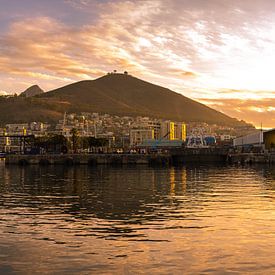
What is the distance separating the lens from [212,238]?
24.9 meters

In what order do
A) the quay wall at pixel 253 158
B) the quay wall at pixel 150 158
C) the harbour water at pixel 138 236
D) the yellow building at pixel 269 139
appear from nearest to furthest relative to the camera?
the harbour water at pixel 138 236
the quay wall at pixel 253 158
the quay wall at pixel 150 158
the yellow building at pixel 269 139

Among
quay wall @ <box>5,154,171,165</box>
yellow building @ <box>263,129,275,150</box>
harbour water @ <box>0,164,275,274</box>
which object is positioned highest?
yellow building @ <box>263,129,275,150</box>

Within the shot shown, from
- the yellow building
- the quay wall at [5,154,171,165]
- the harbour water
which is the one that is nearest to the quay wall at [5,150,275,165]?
the quay wall at [5,154,171,165]

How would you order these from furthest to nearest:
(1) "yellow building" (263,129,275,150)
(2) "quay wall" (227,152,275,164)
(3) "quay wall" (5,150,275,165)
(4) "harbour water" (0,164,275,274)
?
1. (1) "yellow building" (263,129,275,150)
2. (3) "quay wall" (5,150,275,165)
3. (2) "quay wall" (227,152,275,164)
4. (4) "harbour water" (0,164,275,274)

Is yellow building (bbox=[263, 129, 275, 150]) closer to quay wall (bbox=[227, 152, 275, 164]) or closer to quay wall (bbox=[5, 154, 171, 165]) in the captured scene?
quay wall (bbox=[227, 152, 275, 164])

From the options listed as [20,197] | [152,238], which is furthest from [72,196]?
[152,238]

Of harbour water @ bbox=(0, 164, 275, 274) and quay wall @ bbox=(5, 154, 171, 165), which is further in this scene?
quay wall @ bbox=(5, 154, 171, 165)

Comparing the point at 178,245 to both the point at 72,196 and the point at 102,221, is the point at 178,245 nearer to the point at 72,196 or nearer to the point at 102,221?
the point at 102,221

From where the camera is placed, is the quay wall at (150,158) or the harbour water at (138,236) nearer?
the harbour water at (138,236)

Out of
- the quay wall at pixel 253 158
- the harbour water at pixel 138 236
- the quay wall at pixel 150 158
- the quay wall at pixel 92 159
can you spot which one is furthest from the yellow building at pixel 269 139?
the harbour water at pixel 138 236

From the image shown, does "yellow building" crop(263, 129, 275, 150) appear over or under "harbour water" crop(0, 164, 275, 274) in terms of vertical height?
over

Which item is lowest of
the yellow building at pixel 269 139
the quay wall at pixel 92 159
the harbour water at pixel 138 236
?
the harbour water at pixel 138 236

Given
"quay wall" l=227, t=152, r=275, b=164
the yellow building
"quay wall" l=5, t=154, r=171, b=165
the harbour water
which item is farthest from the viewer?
the yellow building

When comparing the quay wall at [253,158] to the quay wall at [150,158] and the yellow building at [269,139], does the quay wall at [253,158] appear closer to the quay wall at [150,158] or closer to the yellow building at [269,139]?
the quay wall at [150,158]
